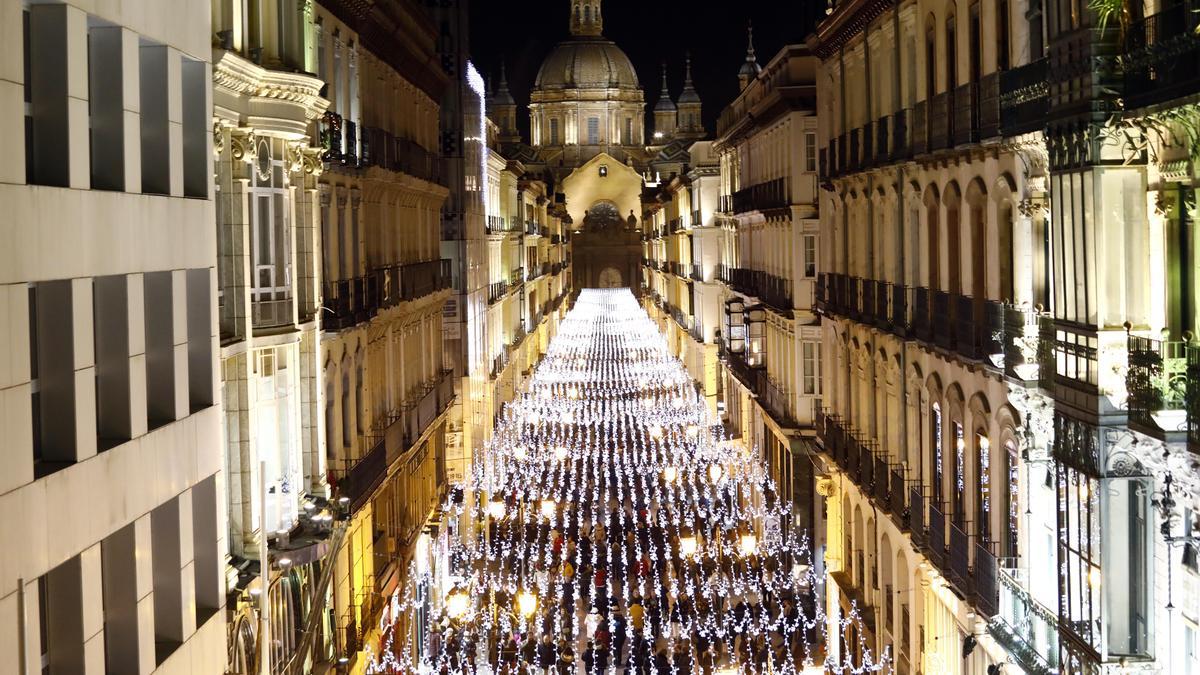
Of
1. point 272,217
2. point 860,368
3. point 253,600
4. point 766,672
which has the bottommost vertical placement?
point 766,672

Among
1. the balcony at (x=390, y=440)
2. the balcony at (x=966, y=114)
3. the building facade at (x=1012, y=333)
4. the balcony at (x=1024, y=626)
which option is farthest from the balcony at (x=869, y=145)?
the balcony at (x=1024, y=626)

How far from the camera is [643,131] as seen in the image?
531ft

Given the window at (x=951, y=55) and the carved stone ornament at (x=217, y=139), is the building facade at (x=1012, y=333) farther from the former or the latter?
the carved stone ornament at (x=217, y=139)

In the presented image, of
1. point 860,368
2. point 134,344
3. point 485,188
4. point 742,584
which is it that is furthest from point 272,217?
point 485,188

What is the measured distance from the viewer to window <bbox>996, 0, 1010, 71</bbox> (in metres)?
21.0

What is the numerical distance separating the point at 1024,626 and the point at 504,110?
135979 mm

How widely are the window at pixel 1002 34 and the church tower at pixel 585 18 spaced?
14370 cm

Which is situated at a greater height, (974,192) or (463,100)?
(463,100)

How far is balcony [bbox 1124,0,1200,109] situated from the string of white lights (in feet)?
53.8

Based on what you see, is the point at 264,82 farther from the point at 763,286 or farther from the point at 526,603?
the point at 763,286

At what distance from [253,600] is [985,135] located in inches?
427

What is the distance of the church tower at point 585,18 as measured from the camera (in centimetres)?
16288

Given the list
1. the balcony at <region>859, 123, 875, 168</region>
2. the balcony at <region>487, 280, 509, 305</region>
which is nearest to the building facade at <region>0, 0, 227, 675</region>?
the balcony at <region>859, 123, 875, 168</region>

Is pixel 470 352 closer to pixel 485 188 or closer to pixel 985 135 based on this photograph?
pixel 485 188
